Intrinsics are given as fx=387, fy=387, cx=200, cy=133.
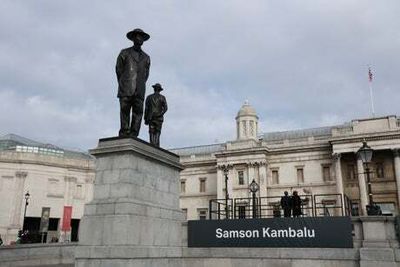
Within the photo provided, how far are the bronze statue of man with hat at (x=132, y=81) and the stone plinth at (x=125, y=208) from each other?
→ 2.52ft

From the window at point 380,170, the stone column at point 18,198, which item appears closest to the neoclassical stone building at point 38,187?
the stone column at point 18,198

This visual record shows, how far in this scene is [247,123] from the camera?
56344mm

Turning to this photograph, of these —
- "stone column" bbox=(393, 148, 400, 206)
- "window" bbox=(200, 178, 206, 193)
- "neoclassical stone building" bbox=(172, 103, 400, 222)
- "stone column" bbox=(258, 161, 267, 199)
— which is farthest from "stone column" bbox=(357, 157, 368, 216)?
"window" bbox=(200, 178, 206, 193)

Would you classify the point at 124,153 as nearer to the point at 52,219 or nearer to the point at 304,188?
the point at 304,188

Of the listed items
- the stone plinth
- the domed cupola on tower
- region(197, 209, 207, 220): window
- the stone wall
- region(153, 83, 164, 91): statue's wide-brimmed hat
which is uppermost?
the domed cupola on tower

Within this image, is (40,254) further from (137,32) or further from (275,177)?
(275,177)

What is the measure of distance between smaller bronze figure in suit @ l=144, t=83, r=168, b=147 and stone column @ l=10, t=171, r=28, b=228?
43.1 m

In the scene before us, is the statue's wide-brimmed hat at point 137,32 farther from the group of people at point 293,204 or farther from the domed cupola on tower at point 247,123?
the domed cupola on tower at point 247,123

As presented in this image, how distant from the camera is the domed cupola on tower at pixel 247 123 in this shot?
56.1 meters

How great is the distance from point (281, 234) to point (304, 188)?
39190 mm

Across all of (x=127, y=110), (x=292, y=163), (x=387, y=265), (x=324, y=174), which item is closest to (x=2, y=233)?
(x=292, y=163)

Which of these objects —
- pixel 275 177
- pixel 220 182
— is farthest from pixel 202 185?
pixel 275 177

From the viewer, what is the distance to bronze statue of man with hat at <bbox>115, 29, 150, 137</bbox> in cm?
1140

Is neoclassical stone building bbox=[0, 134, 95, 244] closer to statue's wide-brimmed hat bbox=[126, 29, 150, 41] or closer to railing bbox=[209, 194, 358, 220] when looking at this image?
railing bbox=[209, 194, 358, 220]
